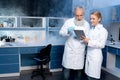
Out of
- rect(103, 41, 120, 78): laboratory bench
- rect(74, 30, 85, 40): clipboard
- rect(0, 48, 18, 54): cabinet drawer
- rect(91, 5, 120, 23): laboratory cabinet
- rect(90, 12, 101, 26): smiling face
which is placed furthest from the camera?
rect(91, 5, 120, 23): laboratory cabinet

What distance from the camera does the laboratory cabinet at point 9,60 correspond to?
3.43 meters

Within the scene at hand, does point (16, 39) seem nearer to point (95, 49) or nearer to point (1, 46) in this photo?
point (1, 46)

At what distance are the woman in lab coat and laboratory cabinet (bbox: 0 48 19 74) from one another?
1781 millimetres

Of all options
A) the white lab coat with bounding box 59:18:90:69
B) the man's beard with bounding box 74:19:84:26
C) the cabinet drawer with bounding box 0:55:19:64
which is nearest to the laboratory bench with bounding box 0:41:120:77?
the cabinet drawer with bounding box 0:55:19:64

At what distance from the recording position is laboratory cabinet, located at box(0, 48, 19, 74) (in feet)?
11.3

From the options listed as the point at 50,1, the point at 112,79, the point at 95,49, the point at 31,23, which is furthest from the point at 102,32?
the point at 50,1

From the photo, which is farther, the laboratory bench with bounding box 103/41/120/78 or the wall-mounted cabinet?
the wall-mounted cabinet

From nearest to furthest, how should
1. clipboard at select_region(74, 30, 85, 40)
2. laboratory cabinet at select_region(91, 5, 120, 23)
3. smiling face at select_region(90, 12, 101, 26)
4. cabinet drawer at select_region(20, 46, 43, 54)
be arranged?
smiling face at select_region(90, 12, 101, 26) → clipboard at select_region(74, 30, 85, 40) → cabinet drawer at select_region(20, 46, 43, 54) → laboratory cabinet at select_region(91, 5, 120, 23)

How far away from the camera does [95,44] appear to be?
2.12m

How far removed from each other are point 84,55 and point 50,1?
11.9 feet

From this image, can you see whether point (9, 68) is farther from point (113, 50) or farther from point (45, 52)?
point (113, 50)

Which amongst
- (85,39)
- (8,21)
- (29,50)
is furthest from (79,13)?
(8,21)

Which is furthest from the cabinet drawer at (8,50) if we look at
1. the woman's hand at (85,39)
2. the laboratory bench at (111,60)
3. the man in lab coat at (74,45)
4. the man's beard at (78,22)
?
the laboratory bench at (111,60)

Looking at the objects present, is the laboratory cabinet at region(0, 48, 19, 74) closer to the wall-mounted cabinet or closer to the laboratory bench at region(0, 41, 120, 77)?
the laboratory bench at region(0, 41, 120, 77)
